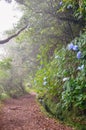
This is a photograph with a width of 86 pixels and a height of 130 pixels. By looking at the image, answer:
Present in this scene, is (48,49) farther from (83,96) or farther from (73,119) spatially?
(83,96)

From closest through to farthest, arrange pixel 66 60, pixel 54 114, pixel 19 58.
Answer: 1. pixel 66 60
2. pixel 54 114
3. pixel 19 58

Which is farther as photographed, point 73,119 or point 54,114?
point 54,114

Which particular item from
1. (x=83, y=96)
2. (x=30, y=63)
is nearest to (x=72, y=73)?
(x=83, y=96)

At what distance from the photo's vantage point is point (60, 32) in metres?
9.42

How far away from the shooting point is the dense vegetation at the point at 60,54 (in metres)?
5.05

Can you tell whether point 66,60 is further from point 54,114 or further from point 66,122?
point 54,114

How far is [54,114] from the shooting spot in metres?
7.64

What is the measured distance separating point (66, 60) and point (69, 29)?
3.27m

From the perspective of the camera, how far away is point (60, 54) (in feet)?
21.1

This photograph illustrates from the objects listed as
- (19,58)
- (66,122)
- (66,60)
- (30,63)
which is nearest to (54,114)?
(66,122)

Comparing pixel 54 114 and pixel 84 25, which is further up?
pixel 84 25

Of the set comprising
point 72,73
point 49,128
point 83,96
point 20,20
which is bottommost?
point 49,128

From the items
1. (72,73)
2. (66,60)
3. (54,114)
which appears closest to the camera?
(72,73)

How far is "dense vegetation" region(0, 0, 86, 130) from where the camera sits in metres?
5.05
